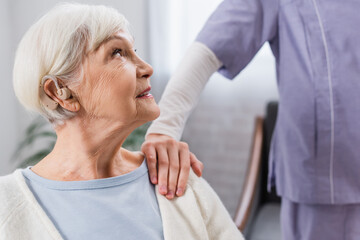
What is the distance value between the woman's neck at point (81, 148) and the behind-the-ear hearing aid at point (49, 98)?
0.06m

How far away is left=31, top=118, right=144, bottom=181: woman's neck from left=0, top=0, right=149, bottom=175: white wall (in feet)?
5.02

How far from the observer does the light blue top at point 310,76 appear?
111 cm

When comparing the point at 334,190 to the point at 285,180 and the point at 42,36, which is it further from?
the point at 42,36

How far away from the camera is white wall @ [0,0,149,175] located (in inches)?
95.4

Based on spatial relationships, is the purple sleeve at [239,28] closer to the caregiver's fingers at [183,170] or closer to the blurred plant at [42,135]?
the caregiver's fingers at [183,170]

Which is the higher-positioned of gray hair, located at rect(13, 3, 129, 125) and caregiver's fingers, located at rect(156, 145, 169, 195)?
gray hair, located at rect(13, 3, 129, 125)

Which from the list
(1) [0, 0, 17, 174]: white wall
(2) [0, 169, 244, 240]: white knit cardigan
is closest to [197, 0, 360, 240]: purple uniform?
(2) [0, 169, 244, 240]: white knit cardigan

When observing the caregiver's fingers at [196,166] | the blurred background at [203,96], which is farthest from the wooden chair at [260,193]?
the caregiver's fingers at [196,166]

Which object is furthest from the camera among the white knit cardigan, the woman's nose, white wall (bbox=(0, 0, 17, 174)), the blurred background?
the blurred background

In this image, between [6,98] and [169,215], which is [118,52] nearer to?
[169,215]

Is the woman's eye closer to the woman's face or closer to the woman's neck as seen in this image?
the woman's face

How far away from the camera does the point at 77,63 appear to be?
36.1 inches

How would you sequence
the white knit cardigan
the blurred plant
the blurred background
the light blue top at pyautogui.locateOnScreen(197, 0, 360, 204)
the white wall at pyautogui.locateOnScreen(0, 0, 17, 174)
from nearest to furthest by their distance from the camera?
1. the white knit cardigan
2. the light blue top at pyautogui.locateOnScreen(197, 0, 360, 204)
3. the blurred plant
4. the white wall at pyautogui.locateOnScreen(0, 0, 17, 174)
5. the blurred background

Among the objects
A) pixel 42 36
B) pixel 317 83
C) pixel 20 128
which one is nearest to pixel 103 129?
pixel 42 36
